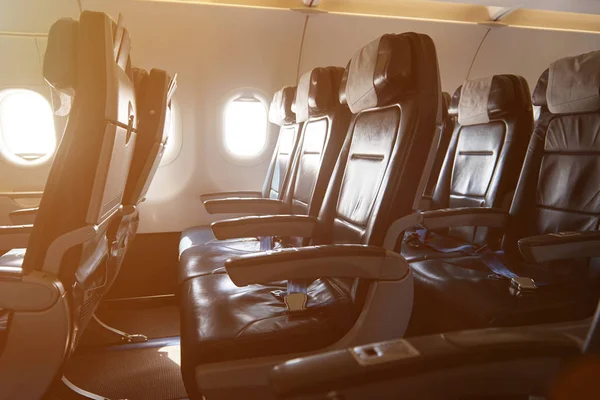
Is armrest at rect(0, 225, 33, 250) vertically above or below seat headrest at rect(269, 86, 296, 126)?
below

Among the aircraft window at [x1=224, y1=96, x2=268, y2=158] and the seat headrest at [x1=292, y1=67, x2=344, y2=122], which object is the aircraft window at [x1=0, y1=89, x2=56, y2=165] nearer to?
the aircraft window at [x1=224, y1=96, x2=268, y2=158]

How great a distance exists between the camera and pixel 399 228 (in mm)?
1472

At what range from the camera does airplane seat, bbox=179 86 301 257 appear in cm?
284

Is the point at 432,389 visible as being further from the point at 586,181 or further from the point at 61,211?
the point at 586,181

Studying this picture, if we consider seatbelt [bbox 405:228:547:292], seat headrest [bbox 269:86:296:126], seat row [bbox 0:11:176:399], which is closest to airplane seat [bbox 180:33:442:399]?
seat row [bbox 0:11:176:399]

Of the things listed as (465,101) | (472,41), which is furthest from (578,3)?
(465,101)

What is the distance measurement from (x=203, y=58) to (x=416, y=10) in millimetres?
2339

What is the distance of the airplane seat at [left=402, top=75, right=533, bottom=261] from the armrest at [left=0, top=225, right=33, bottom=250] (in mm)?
1738

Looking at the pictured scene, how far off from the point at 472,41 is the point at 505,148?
Result: 3.15 meters

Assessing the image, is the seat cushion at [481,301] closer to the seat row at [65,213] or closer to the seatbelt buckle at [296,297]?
the seatbelt buckle at [296,297]

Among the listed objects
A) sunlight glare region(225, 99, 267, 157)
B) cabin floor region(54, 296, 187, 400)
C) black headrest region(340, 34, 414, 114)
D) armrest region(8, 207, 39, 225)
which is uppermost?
black headrest region(340, 34, 414, 114)

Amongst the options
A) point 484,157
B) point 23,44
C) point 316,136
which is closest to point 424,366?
point 316,136

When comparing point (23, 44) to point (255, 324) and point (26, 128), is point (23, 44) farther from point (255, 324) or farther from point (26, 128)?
point (255, 324)

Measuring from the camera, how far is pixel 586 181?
1890mm
